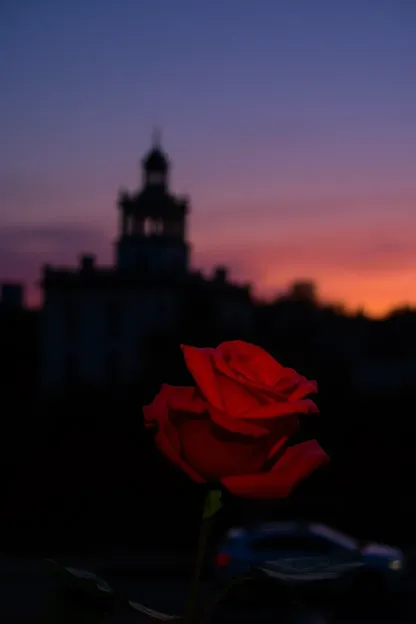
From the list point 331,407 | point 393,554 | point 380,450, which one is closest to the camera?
point 393,554

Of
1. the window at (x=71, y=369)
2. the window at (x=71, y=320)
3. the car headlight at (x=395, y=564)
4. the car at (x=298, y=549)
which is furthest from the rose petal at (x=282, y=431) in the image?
the window at (x=71, y=320)

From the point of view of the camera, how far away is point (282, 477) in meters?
1.01

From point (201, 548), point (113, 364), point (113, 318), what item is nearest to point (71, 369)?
point (113, 364)

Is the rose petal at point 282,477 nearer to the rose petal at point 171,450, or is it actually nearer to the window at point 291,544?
the rose petal at point 171,450

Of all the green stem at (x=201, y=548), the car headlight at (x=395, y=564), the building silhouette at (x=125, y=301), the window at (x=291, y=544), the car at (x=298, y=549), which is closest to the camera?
the green stem at (x=201, y=548)

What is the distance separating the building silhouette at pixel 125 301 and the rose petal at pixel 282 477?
149 ft

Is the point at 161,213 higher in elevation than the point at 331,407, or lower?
higher

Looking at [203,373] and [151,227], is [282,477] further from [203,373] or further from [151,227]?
[151,227]

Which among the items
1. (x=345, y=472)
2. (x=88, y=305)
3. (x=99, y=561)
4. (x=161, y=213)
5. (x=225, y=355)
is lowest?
(x=99, y=561)

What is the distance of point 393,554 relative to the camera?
1744 cm

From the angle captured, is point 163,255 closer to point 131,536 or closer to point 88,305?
point 88,305

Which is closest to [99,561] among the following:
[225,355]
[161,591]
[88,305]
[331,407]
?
[161,591]

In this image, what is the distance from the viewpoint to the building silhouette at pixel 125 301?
47969 millimetres

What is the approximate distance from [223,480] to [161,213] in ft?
163
